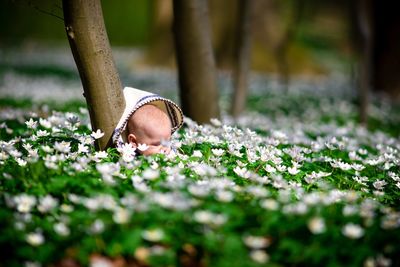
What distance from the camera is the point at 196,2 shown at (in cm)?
562

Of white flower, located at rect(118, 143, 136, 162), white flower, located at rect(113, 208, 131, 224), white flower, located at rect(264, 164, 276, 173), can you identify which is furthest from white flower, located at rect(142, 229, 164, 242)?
white flower, located at rect(264, 164, 276, 173)

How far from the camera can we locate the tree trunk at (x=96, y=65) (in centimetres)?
376

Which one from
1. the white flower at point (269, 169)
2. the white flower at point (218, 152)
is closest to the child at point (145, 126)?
the white flower at point (218, 152)

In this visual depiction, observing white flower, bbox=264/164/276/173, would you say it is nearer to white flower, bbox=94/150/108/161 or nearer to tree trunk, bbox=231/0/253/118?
white flower, bbox=94/150/108/161

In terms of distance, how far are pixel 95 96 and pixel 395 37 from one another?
9.70 meters

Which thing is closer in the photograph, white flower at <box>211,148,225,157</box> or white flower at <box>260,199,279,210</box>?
white flower at <box>260,199,279,210</box>

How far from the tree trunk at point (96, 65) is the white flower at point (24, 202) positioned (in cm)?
119

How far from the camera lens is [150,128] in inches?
149

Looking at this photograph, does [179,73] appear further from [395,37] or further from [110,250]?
[395,37]

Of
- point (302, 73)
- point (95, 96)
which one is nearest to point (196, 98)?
point (95, 96)

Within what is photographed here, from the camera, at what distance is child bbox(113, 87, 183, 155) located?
3.79 m

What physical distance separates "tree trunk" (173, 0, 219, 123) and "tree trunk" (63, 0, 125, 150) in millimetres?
1873

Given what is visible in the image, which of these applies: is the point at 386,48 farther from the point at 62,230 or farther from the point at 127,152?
the point at 62,230

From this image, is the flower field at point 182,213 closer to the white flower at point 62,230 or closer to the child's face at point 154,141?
the white flower at point 62,230
